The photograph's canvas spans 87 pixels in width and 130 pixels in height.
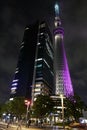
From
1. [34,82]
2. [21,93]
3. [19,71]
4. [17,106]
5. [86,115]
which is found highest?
[19,71]

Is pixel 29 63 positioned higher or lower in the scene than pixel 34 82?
higher

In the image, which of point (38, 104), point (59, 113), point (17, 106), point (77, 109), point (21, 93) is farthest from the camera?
point (21, 93)

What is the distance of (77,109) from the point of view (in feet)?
246

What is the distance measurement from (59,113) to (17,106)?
6567 cm

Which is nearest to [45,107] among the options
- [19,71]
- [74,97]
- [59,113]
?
[74,97]

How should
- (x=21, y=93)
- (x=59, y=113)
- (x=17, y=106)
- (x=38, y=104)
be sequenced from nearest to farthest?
(x=38, y=104)
(x=17, y=106)
(x=59, y=113)
(x=21, y=93)

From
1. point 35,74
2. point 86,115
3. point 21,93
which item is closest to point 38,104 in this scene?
point 86,115

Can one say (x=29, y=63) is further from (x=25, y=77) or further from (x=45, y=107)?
(x=45, y=107)

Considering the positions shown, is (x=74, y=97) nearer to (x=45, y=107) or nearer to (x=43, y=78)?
(x=45, y=107)

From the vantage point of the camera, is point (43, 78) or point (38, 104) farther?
point (43, 78)

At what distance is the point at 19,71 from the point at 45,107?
116m

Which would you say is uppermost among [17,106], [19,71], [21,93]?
[19,71]

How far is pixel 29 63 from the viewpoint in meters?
197

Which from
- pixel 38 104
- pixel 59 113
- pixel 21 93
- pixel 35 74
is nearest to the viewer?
pixel 38 104
